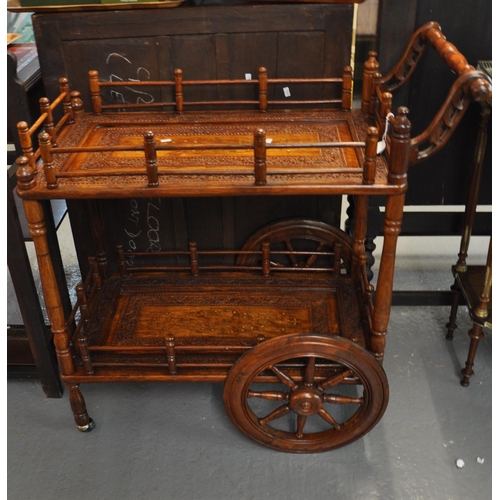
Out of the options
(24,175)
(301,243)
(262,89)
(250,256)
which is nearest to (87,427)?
(250,256)

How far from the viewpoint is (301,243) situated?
2604 mm

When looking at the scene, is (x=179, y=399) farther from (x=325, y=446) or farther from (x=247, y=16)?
(x=247, y=16)

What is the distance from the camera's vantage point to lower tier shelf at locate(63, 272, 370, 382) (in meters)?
2.05

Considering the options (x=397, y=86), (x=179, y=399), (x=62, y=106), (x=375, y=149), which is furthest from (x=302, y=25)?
(x=179, y=399)

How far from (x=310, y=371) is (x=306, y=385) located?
0.07m

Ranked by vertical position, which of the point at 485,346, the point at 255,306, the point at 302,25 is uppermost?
the point at 302,25

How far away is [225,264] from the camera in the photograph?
262cm

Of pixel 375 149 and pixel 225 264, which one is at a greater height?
pixel 375 149

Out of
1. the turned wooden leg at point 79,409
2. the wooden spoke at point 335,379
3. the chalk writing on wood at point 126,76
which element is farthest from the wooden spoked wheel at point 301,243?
the turned wooden leg at point 79,409

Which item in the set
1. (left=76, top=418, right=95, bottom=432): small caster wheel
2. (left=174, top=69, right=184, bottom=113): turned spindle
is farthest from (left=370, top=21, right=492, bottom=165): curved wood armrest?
(left=76, top=418, right=95, bottom=432): small caster wheel

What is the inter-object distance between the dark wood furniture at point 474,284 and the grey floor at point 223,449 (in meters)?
0.17

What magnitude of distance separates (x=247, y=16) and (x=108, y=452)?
1.62 meters

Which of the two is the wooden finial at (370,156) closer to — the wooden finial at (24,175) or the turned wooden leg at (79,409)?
the wooden finial at (24,175)

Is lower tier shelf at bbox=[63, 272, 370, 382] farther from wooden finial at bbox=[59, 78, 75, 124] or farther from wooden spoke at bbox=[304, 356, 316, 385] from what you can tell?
wooden finial at bbox=[59, 78, 75, 124]
